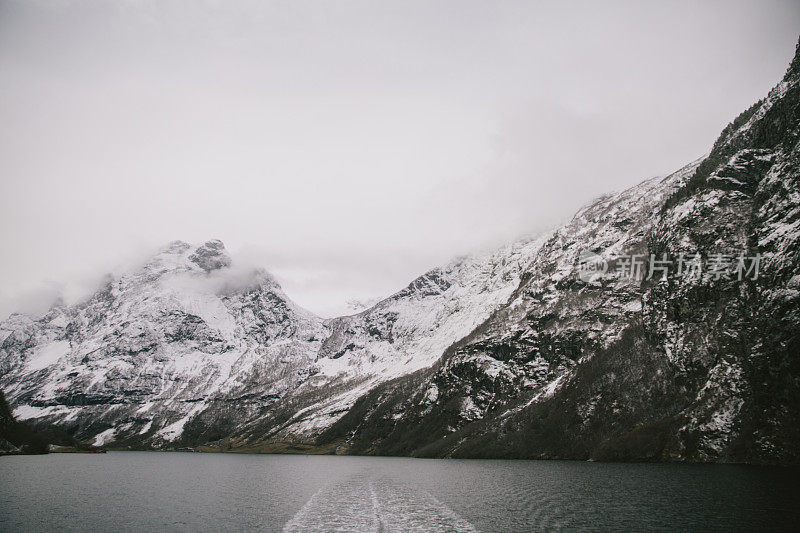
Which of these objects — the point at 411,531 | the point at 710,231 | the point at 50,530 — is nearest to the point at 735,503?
the point at 411,531

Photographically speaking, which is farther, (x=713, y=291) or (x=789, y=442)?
(x=713, y=291)

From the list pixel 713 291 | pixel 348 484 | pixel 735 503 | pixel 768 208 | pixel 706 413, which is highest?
pixel 768 208

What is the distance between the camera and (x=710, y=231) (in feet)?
650

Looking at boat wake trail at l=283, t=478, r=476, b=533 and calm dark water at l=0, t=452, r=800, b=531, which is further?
boat wake trail at l=283, t=478, r=476, b=533

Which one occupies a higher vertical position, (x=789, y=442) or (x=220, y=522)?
(x=789, y=442)

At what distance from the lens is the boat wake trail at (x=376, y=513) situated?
57938mm

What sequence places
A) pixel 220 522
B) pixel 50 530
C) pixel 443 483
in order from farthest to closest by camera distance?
pixel 443 483
pixel 220 522
pixel 50 530

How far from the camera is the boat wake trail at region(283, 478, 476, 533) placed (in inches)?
2281

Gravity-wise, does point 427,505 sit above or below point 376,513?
below

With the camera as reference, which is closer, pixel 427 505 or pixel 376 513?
pixel 376 513

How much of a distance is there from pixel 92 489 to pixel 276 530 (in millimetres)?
61069

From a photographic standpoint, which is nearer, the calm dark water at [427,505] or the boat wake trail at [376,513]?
the calm dark water at [427,505]

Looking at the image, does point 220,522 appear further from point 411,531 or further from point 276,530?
point 411,531

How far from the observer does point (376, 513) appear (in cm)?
6869
